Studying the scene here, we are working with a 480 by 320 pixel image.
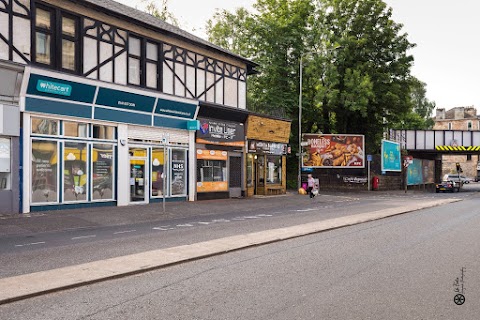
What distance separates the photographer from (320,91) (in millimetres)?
38969

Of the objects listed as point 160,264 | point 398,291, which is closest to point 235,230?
point 160,264

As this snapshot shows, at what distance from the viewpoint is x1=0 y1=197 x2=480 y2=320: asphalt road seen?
5.42 metres

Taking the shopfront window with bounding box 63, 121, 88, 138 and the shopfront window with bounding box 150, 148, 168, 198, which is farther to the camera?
the shopfront window with bounding box 150, 148, 168, 198

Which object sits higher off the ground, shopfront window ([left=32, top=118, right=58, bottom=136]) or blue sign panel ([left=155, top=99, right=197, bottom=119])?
blue sign panel ([left=155, top=99, right=197, bottom=119])

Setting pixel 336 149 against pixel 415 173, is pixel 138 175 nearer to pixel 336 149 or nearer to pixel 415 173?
pixel 336 149

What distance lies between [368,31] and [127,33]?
27.2 metres

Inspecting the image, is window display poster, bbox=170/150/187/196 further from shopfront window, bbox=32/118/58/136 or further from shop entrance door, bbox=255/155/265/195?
shop entrance door, bbox=255/155/265/195

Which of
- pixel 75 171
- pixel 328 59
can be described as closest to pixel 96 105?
pixel 75 171

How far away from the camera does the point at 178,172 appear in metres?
23.7

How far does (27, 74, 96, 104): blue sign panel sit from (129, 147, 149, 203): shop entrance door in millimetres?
3340

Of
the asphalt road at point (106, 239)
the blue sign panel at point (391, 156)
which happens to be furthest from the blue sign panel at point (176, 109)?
the blue sign panel at point (391, 156)

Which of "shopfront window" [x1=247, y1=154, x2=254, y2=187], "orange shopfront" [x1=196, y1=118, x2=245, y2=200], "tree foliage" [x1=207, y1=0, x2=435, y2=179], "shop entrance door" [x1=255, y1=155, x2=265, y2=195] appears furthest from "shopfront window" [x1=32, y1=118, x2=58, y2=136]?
"tree foliage" [x1=207, y1=0, x2=435, y2=179]

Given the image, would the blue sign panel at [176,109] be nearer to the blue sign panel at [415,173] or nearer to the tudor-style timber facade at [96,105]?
the tudor-style timber facade at [96,105]

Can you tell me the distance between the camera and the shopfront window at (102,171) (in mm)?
19391
